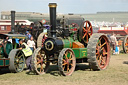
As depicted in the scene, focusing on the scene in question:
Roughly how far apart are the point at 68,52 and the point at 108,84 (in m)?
2.24

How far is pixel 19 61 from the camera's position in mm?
10102

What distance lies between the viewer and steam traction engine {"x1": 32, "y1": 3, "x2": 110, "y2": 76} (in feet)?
29.6

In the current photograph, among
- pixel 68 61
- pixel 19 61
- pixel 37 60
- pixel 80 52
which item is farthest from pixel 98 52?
pixel 19 61

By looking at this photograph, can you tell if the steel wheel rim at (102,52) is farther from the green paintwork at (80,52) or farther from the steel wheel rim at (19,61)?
the steel wheel rim at (19,61)

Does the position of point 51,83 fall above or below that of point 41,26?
below

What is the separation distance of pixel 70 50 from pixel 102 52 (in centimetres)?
187

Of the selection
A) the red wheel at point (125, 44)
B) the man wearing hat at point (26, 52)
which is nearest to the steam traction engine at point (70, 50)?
the man wearing hat at point (26, 52)

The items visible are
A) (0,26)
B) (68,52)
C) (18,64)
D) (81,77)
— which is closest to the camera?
(81,77)

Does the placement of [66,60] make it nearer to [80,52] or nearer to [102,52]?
[80,52]

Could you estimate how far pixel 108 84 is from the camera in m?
7.39

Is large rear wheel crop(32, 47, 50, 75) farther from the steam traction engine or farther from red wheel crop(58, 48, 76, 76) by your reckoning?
red wheel crop(58, 48, 76, 76)

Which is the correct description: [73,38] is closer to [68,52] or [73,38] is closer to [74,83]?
[68,52]

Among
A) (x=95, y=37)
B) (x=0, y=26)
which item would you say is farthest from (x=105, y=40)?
(x=0, y=26)

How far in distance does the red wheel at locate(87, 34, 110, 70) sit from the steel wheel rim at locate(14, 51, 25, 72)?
248 centimetres
